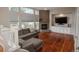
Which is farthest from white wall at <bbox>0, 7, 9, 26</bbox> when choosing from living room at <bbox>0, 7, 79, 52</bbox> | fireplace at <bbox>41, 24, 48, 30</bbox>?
fireplace at <bbox>41, 24, 48, 30</bbox>

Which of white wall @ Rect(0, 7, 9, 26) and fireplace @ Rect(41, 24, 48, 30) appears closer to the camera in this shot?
white wall @ Rect(0, 7, 9, 26)

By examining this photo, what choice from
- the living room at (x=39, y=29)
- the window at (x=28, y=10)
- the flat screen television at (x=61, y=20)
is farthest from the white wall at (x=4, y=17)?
the flat screen television at (x=61, y=20)

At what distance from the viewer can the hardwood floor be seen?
4.36ft

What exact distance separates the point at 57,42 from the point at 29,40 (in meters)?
0.42

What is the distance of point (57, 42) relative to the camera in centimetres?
Result: 142

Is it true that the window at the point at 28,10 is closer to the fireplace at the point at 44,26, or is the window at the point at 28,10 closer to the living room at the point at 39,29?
the living room at the point at 39,29

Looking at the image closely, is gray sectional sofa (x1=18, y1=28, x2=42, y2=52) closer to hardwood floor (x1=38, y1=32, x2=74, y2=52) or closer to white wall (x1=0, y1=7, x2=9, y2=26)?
hardwood floor (x1=38, y1=32, x2=74, y2=52)

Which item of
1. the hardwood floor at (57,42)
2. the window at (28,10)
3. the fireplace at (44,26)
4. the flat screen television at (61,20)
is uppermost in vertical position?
the window at (28,10)

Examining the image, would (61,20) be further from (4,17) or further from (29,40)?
(4,17)

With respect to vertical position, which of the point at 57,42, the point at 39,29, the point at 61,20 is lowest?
the point at 57,42

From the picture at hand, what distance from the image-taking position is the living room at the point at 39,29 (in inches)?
51.6

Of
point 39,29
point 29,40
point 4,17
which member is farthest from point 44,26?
point 4,17

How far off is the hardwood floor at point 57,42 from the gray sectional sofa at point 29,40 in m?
0.08
